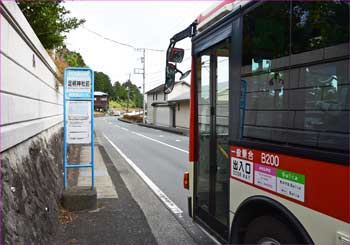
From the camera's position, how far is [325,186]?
237 cm

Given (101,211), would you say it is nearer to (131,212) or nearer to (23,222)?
(131,212)

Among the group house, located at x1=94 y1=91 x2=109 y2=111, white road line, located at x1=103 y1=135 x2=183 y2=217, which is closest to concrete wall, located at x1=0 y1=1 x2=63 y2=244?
white road line, located at x1=103 y1=135 x2=183 y2=217

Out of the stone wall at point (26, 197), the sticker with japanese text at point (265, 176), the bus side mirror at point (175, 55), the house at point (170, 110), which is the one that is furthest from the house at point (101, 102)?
the sticker with japanese text at point (265, 176)

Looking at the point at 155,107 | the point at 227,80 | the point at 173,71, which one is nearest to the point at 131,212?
the point at 173,71

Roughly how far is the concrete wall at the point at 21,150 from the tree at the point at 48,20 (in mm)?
2049

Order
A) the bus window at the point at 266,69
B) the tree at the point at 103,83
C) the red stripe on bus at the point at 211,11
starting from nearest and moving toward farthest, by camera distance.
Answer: the bus window at the point at 266,69, the red stripe on bus at the point at 211,11, the tree at the point at 103,83

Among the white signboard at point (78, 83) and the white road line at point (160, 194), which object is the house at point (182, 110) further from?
the white signboard at point (78, 83)

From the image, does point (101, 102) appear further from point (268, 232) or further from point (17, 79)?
point (268, 232)

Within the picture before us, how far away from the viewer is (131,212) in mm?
6355

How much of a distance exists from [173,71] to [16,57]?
6.52ft

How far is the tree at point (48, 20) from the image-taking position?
788 cm

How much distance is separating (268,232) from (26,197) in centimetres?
258

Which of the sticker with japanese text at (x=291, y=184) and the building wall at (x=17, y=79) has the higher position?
the building wall at (x=17, y=79)

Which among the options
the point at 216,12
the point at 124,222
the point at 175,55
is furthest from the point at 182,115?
the point at 216,12
